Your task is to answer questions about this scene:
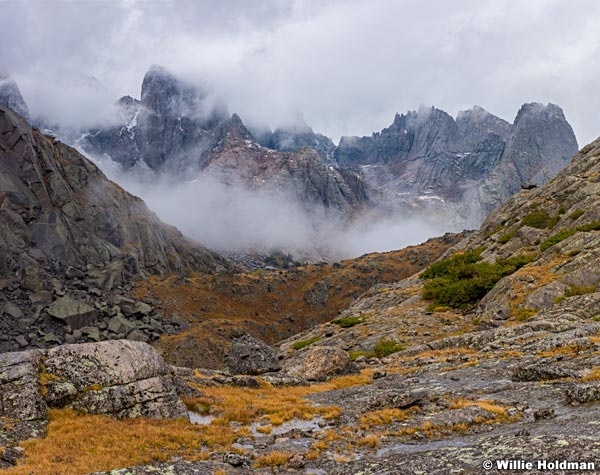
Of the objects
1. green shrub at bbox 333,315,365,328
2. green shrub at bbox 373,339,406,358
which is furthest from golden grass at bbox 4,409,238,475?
green shrub at bbox 333,315,365,328

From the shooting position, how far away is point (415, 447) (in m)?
17.0

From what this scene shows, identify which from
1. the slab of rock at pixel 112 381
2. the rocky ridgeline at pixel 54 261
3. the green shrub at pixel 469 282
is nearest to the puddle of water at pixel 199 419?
the slab of rock at pixel 112 381

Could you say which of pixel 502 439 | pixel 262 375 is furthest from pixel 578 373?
pixel 262 375

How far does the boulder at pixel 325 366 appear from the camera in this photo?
36.9 m

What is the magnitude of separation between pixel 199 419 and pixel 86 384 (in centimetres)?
629

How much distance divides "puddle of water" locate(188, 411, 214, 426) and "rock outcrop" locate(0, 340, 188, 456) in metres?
0.80

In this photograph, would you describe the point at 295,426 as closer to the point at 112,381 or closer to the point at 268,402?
the point at 268,402

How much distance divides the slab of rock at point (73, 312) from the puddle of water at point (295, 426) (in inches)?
5320

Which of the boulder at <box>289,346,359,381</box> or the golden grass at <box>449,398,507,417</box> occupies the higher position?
the boulder at <box>289,346,359,381</box>

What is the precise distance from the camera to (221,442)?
19.9 meters

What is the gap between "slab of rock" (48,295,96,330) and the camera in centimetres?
13750

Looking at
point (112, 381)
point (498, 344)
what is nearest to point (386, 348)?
point (498, 344)

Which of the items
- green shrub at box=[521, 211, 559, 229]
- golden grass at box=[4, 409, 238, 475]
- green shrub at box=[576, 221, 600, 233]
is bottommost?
golden grass at box=[4, 409, 238, 475]

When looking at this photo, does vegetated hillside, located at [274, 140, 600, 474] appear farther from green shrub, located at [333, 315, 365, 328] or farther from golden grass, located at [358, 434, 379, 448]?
golden grass, located at [358, 434, 379, 448]
